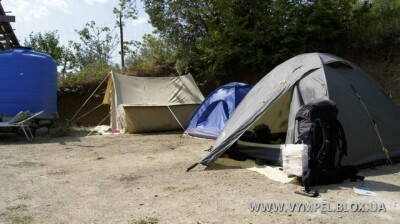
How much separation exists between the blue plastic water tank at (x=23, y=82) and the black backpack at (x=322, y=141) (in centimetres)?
801

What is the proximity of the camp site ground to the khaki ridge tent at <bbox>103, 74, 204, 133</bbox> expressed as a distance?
3230mm

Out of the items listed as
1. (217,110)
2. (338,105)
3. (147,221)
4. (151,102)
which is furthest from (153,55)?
(147,221)

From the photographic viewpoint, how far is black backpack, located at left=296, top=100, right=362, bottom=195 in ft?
16.6

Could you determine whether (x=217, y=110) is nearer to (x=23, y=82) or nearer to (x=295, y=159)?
(x=295, y=159)

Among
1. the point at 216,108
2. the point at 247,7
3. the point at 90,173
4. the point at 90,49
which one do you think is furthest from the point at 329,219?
the point at 90,49

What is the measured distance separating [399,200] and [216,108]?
221 inches

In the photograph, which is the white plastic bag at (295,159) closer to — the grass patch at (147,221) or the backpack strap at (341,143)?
the backpack strap at (341,143)

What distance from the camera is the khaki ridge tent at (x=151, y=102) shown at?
36.0ft

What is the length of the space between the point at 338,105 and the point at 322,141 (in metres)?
1.03

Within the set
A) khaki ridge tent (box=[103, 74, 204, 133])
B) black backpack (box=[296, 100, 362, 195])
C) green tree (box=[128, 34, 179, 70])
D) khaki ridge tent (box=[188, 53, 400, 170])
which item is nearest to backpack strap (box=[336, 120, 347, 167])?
black backpack (box=[296, 100, 362, 195])

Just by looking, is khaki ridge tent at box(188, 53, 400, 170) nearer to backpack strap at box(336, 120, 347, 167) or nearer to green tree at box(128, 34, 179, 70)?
backpack strap at box(336, 120, 347, 167)

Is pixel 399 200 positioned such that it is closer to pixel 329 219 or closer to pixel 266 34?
pixel 329 219

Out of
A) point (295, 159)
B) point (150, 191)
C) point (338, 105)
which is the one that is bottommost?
point (150, 191)

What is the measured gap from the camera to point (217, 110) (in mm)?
9555
